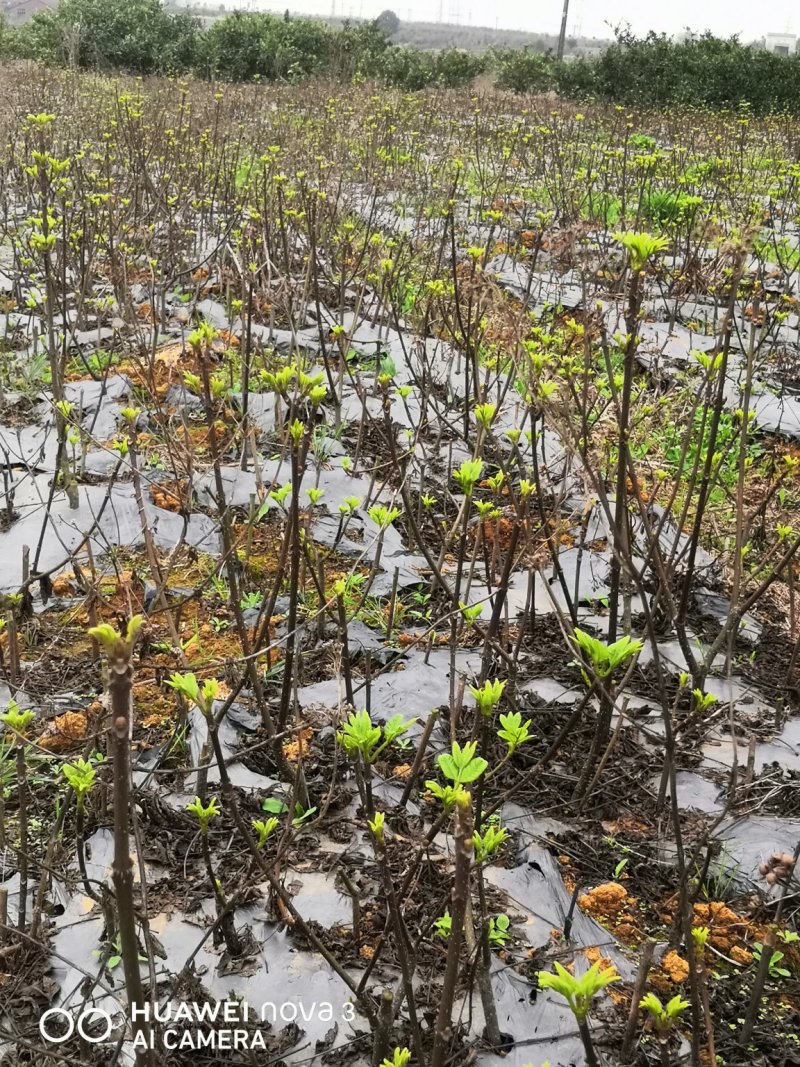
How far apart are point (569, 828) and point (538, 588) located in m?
1.18

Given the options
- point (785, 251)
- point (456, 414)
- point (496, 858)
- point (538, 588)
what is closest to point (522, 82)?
point (785, 251)

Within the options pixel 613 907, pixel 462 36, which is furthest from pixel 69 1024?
pixel 462 36

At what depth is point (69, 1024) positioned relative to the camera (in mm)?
1495

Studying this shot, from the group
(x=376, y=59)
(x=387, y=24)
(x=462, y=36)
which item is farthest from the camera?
(x=462, y=36)

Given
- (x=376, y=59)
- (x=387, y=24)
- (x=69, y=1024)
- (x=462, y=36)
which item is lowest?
(x=69, y=1024)

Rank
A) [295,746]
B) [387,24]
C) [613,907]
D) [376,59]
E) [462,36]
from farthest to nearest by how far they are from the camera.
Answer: [462,36], [387,24], [376,59], [295,746], [613,907]

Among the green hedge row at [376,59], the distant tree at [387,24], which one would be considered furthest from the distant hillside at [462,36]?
the green hedge row at [376,59]

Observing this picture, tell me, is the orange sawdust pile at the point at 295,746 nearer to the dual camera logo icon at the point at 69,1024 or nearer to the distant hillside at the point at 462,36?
the dual camera logo icon at the point at 69,1024

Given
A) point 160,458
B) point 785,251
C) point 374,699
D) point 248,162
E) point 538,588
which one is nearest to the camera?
point 374,699

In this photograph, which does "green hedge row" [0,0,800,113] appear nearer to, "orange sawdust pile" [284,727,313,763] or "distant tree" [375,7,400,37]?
"distant tree" [375,7,400,37]

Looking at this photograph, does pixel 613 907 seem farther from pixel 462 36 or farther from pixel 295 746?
pixel 462 36

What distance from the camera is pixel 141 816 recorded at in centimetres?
197

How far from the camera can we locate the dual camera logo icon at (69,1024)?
1.41 meters

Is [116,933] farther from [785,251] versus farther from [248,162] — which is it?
[248,162]
